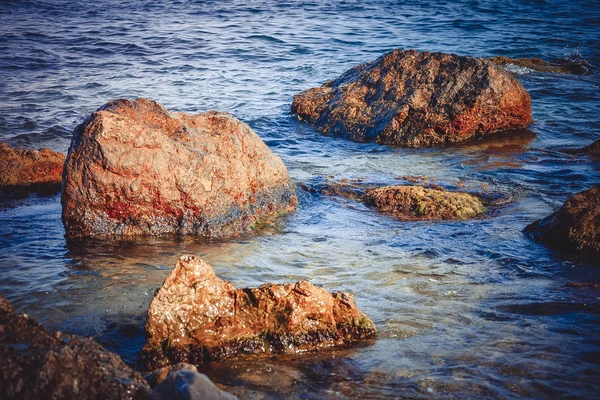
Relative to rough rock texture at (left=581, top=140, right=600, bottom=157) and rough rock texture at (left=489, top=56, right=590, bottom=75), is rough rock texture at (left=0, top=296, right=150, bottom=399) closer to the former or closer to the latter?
rough rock texture at (left=581, top=140, right=600, bottom=157)

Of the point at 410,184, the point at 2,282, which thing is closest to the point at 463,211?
the point at 410,184

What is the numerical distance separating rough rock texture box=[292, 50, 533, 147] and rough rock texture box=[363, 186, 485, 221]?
2.61 metres

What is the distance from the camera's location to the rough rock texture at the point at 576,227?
5352 mm

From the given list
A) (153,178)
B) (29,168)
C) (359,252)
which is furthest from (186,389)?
(29,168)

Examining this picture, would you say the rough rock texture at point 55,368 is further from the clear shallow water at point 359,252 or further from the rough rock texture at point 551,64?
the rough rock texture at point 551,64

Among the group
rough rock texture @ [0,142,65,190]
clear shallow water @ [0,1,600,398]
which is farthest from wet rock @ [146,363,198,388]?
rough rock texture @ [0,142,65,190]

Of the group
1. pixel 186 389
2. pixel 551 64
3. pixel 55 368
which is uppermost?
pixel 551 64

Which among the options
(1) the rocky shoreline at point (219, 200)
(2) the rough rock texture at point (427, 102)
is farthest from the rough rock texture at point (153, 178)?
(2) the rough rock texture at point (427, 102)

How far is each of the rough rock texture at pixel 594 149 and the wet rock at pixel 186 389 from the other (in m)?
7.57

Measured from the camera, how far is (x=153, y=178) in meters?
5.50

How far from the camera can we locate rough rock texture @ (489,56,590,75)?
45.6ft

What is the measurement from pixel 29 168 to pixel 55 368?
564cm

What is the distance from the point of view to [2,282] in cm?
458

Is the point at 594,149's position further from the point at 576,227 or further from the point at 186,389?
the point at 186,389
